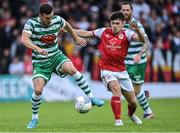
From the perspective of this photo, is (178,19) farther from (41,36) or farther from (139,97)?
(41,36)

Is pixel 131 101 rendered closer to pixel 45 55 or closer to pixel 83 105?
pixel 83 105

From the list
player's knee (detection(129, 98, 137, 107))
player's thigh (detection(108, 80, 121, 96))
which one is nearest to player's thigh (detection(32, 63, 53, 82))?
player's thigh (detection(108, 80, 121, 96))

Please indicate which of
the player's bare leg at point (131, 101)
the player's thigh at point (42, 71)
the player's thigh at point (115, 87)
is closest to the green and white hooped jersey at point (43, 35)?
the player's thigh at point (42, 71)

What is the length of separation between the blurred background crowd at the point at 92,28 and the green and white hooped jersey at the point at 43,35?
35.2 ft

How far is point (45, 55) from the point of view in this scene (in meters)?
14.1

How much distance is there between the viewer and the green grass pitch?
45.0ft

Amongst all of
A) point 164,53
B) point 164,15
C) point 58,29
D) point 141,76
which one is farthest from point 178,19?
point 58,29

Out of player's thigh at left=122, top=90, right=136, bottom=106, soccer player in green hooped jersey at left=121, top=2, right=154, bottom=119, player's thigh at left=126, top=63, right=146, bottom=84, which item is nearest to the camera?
player's thigh at left=122, top=90, right=136, bottom=106

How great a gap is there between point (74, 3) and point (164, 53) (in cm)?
498

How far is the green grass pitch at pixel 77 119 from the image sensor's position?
1371 cm

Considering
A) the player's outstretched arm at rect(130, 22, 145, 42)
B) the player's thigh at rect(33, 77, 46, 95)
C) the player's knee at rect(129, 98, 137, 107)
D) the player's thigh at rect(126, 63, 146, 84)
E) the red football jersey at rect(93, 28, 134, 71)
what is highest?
the player's outstretched arm at rect(130, 22, 145, 42)

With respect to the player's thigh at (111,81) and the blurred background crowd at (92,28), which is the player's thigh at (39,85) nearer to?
the player's thigh at (111,81)

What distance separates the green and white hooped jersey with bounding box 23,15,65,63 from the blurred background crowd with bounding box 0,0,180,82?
10735mm

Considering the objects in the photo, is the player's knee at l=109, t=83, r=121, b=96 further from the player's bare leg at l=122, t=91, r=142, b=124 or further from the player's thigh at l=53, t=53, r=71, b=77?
the player's thigh at l=53, t=53, r=71, b=77
